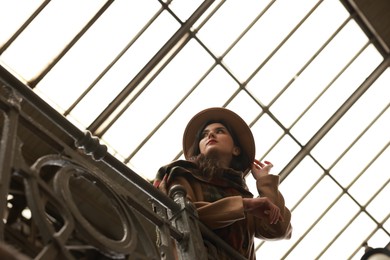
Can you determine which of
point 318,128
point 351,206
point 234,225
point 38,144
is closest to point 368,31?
point 318,128

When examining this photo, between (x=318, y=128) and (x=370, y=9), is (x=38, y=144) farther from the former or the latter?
(x=370, y=9)

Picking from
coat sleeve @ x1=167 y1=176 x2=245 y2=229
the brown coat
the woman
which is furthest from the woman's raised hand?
coat sleeve @ x1=167 y1=176 x2=245 y2=229

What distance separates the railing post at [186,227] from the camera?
11.9 ft

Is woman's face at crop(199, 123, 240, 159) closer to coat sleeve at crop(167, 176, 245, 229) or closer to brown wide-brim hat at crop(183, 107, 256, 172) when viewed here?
brown wide-brim hat at crop(183, 107, 256, 172)

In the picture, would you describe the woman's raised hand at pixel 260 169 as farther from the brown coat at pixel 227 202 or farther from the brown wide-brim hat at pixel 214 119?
the brown wide-brim hat at pixel 214 119

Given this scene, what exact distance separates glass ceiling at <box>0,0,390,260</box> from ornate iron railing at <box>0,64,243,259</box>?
6134 millimetres

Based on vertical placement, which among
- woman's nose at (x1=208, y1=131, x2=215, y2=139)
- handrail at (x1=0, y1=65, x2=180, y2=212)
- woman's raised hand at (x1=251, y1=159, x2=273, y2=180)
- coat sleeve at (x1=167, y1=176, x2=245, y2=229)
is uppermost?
woman's raised hand at (x1=251, y1=159, x2=273, y2=180)

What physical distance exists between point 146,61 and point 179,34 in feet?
2.08

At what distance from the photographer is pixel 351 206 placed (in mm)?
13852

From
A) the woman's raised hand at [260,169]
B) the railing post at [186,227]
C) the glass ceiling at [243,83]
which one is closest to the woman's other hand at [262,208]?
the railing post at [186,227]

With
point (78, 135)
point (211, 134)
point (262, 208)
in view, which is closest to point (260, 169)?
point (211, 134)

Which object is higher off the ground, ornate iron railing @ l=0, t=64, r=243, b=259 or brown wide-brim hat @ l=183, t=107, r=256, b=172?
brown wide-brim hat @ l=183, t=107, r=256, b=172

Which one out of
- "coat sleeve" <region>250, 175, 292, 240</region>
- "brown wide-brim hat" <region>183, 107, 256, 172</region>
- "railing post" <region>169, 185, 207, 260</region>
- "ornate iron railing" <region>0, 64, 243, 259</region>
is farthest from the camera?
"brown wide-brim hat" <region>183, 107, 256, 172</region>

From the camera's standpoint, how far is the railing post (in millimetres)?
3639
